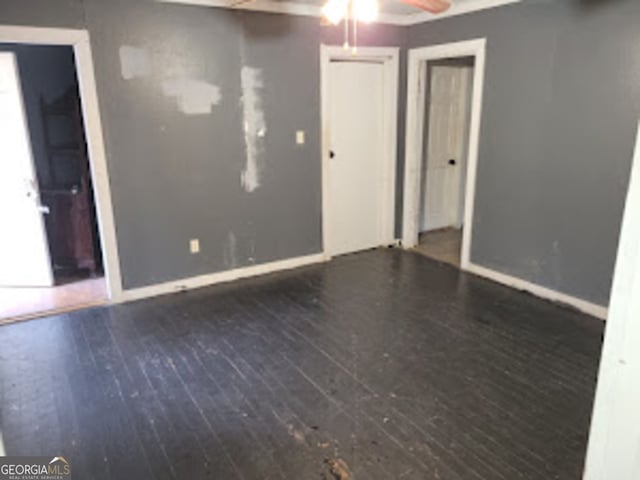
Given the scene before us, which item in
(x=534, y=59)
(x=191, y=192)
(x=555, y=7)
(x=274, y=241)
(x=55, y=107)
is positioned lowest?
(x=274, y=241)

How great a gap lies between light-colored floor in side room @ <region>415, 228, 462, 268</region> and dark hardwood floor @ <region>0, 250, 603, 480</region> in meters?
0.90

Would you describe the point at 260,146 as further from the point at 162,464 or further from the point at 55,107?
the point at 162,464

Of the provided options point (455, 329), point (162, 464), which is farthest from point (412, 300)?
point (162, 464)

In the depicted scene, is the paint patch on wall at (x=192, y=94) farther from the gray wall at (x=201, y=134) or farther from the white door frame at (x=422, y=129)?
the white door frame at (x=422, y=129)

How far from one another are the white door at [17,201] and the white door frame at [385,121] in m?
2.57

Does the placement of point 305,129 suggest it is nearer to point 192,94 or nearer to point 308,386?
point 192,94

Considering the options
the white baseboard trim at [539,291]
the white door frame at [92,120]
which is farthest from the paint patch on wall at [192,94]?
the white baseboard trim at [539,291]

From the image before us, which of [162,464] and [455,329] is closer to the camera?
[162,464]

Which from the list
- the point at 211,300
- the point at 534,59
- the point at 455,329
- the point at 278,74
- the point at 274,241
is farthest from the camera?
the point at 274,241

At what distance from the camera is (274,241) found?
4398 millimetres

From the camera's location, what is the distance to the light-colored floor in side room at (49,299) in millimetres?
3578

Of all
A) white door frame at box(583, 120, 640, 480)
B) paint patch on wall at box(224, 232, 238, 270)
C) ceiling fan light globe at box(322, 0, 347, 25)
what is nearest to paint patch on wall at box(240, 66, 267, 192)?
paint patch on wall at box(224, 232, 238, 270)

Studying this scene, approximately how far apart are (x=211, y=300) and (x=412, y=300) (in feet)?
5.56

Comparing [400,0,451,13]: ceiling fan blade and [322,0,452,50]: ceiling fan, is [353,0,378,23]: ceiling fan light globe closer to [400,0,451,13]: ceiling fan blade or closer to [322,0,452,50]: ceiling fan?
[322,0,452,50]: ceiling fan
